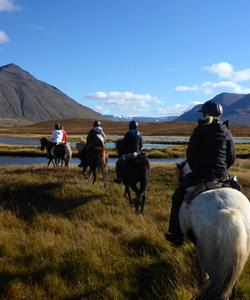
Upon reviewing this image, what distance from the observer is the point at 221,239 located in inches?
239

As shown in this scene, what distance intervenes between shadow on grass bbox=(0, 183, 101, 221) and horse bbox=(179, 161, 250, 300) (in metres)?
8.17

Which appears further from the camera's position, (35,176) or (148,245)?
(35,176)

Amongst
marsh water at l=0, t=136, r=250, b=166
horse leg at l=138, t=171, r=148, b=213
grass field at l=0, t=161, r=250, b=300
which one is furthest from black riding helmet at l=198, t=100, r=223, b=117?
marsh water at l=0, t=136, r=250, b=166

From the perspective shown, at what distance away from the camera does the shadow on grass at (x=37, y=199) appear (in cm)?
1488

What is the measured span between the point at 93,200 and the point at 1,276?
725 cm

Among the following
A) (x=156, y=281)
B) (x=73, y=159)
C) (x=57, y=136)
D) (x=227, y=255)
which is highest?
(x=57, y=136)

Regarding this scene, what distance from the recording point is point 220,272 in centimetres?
608

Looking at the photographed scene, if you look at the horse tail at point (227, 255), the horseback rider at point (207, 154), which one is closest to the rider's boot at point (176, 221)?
the horseback rider at point (207, 154)

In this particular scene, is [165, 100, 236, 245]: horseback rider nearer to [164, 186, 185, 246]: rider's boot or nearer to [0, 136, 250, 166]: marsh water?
[164, 186, 185, 246]: rider's boot

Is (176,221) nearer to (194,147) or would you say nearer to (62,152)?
(194,147)

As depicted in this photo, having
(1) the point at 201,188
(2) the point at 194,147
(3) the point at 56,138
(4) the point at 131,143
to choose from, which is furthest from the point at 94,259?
(3) the point at 56,138

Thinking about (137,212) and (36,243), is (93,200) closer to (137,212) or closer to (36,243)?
(137,212)

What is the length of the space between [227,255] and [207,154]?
2007 millimetres

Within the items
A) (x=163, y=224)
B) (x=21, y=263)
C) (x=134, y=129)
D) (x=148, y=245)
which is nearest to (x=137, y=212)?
(x=163, y=224)
